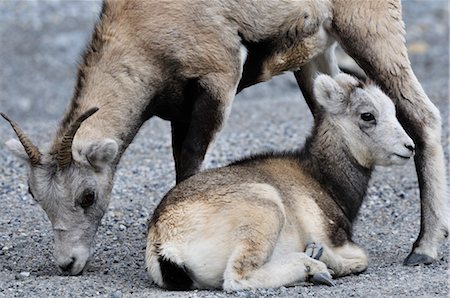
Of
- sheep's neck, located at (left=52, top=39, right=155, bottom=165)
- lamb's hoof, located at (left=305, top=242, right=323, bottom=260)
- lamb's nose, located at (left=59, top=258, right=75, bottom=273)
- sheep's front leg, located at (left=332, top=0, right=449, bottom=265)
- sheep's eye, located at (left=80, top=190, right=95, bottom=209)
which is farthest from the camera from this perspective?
sheep's front leg, located at (left=332, top=0, right=449, bottom=265)

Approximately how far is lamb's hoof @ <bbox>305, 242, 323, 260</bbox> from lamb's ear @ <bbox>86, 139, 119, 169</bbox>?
1.95m

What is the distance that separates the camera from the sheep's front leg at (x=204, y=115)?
10.6m

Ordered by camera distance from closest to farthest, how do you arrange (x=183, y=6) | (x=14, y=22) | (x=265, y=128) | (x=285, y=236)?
(x=285, y=236), (x=183, y=6), (x=265, y=128), (x=14, y=22)

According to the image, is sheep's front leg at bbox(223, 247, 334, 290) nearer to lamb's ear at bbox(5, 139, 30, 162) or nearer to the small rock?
the small rock

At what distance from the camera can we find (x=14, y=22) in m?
29.9

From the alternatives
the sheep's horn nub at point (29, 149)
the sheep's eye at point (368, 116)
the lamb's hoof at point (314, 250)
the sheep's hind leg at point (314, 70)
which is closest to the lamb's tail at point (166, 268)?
the lamb's hoof at point (314, 250)

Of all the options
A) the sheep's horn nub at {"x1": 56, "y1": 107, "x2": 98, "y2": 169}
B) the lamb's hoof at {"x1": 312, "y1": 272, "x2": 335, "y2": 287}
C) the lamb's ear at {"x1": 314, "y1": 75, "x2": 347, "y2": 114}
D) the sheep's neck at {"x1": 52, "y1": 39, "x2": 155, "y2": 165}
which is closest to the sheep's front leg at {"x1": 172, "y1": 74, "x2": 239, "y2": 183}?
the sheep's neck at {"x1": 52, "y1": 39, "x2": 155, "y2": 165}

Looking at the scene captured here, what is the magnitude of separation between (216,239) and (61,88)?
713 inches

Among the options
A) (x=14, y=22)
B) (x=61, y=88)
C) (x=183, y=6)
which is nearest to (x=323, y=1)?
(x=183, y=6)

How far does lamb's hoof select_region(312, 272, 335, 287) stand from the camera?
918 centimetres

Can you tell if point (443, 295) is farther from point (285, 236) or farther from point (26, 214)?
point (26, 214)

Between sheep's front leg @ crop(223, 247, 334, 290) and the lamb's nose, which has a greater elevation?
sheep's front leg @ crop(223, 247, 334, 290)

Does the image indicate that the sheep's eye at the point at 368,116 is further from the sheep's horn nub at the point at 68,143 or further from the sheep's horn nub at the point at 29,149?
the sheep's horn nub at the point at 29,149

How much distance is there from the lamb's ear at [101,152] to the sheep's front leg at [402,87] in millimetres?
2727
